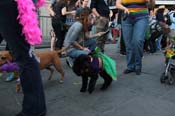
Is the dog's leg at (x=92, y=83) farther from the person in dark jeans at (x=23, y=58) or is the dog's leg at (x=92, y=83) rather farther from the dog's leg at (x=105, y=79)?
the person in dark jeans at (x=23, y=58)

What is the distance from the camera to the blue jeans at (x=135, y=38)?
6.49 meters

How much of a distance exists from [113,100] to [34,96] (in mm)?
1562

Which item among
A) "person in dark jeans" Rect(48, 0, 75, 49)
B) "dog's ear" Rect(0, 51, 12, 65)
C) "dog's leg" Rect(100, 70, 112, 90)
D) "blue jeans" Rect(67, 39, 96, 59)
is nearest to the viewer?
"dog's ear" Rect(0, 51, 12, 65)

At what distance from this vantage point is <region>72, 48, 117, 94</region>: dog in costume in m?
5.06

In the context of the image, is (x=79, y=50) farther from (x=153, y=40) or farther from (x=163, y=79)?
(x=153, y=40)

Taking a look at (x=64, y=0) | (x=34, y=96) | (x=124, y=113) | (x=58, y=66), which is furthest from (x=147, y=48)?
(x=34, y=96)

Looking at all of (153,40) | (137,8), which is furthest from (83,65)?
(153,40)

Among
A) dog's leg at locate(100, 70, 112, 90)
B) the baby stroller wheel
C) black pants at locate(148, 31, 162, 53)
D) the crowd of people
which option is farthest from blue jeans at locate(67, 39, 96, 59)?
black pants at locate(148, 31, 162, 53)

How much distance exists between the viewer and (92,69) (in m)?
5.09

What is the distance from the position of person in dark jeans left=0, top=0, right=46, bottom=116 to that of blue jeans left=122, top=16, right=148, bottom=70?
306 cm

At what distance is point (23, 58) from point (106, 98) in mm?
1744

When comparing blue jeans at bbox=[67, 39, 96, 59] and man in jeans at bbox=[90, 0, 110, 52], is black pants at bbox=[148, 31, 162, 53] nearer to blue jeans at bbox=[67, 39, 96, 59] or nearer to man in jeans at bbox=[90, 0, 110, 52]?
man in jeans at bbox=[90, 0, 110, 52]

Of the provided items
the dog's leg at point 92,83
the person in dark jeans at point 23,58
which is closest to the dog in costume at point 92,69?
the dog's leg at point 92,83

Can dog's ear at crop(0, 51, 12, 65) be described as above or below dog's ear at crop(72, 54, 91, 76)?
above
